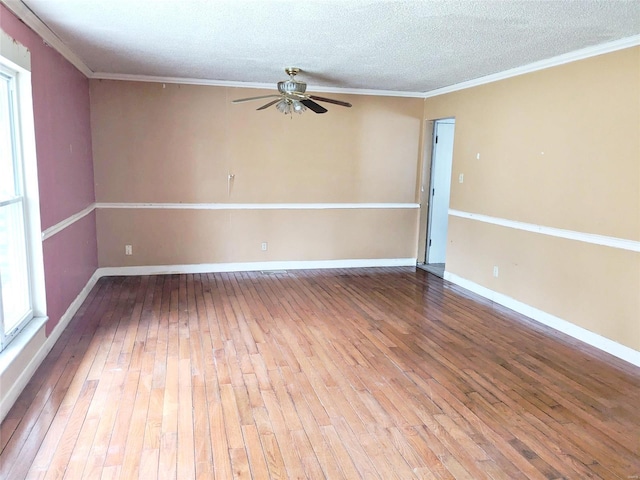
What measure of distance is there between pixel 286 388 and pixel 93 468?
3.95ft

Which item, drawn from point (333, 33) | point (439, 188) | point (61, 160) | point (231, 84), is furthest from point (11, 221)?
point (439, 188)

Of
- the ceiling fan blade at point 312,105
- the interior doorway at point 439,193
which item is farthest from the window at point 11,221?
the interior doorway at point 439,193

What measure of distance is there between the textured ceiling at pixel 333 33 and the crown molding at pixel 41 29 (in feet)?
0.17

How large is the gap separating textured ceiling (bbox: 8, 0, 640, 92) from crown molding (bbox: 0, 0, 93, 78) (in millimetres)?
51

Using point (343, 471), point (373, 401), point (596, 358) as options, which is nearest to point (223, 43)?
point (373, 401)

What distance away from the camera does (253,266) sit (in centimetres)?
623

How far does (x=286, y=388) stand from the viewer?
9.93ft

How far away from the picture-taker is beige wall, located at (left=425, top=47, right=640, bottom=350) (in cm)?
359

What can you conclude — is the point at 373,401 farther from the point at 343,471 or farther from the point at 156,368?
the point at 156,368

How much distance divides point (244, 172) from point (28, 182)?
3.01 m

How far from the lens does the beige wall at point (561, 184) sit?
3588 millimetres

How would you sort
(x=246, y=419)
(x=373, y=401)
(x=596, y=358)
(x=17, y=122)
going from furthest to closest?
(x=596, y=358)
(x=17, y=122)
(x=373, y=401)
(x=246, y=419)

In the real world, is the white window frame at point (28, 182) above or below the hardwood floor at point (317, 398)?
above

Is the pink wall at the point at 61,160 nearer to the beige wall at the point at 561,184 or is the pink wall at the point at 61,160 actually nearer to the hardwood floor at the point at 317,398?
the hardwood floor at the point at 317,398
